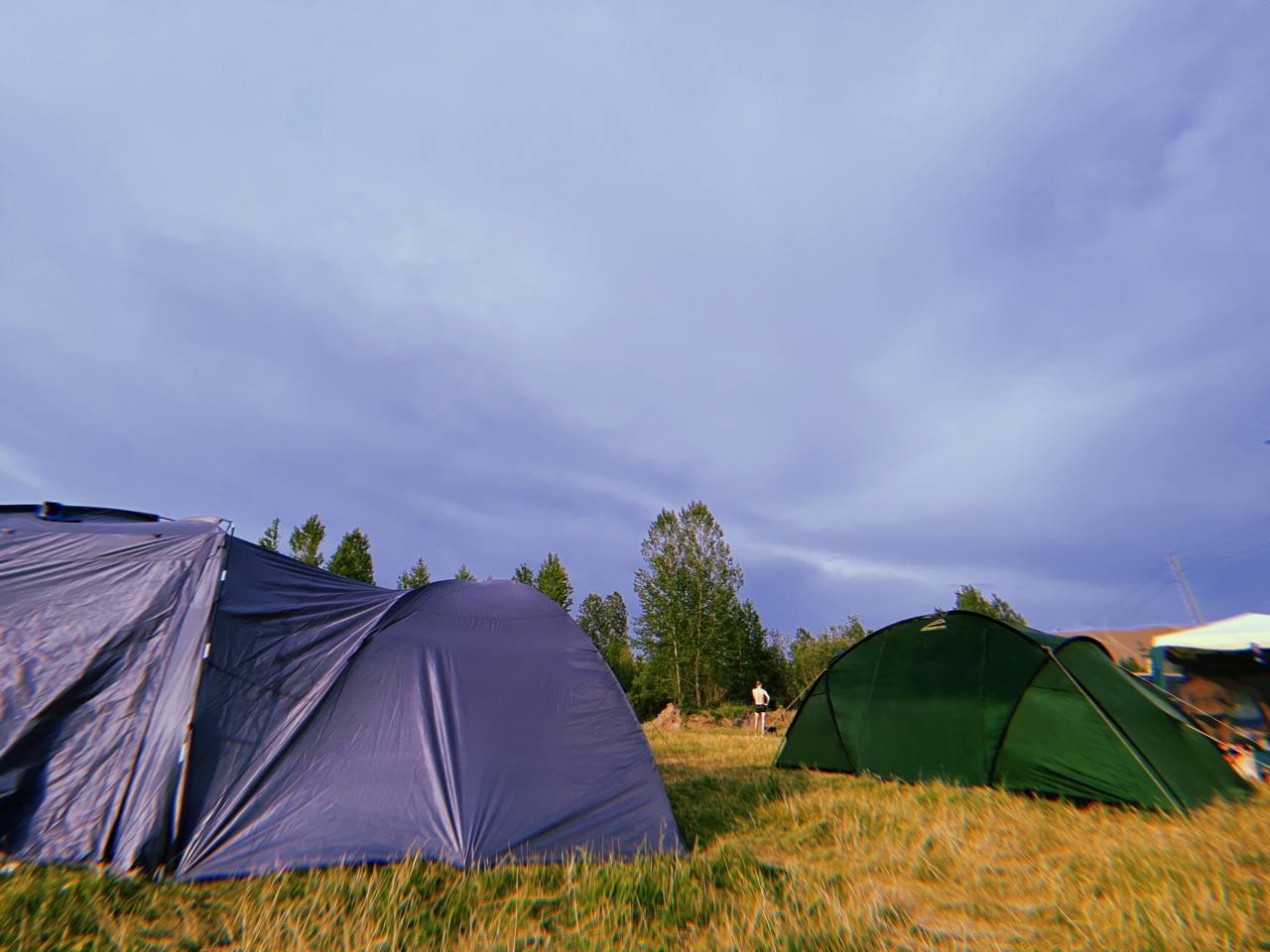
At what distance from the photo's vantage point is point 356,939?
2945 millimetres

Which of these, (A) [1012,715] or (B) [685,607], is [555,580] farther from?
(A) [1012,715]

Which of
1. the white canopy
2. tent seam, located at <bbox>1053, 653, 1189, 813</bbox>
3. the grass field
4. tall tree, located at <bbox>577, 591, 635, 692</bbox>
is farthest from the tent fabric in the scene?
tall tree, located at <bbox>577, 591, 635, 692</bbox>

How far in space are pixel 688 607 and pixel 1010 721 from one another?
95.4 feet

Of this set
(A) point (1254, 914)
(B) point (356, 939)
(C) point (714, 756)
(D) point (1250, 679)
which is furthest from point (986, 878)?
(D) point (1250, 679)

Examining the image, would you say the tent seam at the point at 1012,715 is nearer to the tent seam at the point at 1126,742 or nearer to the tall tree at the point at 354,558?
the tent seam at the point at 1126,742

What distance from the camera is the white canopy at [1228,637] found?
35.0ft

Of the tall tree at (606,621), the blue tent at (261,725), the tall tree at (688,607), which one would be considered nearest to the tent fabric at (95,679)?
the blue tent at (261,725)

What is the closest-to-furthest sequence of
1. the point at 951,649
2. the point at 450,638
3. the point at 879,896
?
1. the point at 879,896
2. the point at 450,638
3. the point at 951,649

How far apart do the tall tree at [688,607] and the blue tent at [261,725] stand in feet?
100

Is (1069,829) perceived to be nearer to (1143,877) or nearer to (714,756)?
(1143,877)

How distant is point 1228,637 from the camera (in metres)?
11.2

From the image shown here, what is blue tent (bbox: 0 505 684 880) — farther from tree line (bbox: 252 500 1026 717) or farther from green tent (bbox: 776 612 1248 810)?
tree line (bbox: 252 500 1026 717)

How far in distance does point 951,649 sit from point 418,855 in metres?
6.91

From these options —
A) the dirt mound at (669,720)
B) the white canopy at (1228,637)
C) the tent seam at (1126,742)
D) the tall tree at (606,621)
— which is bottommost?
the dirt mound at (669,720)
